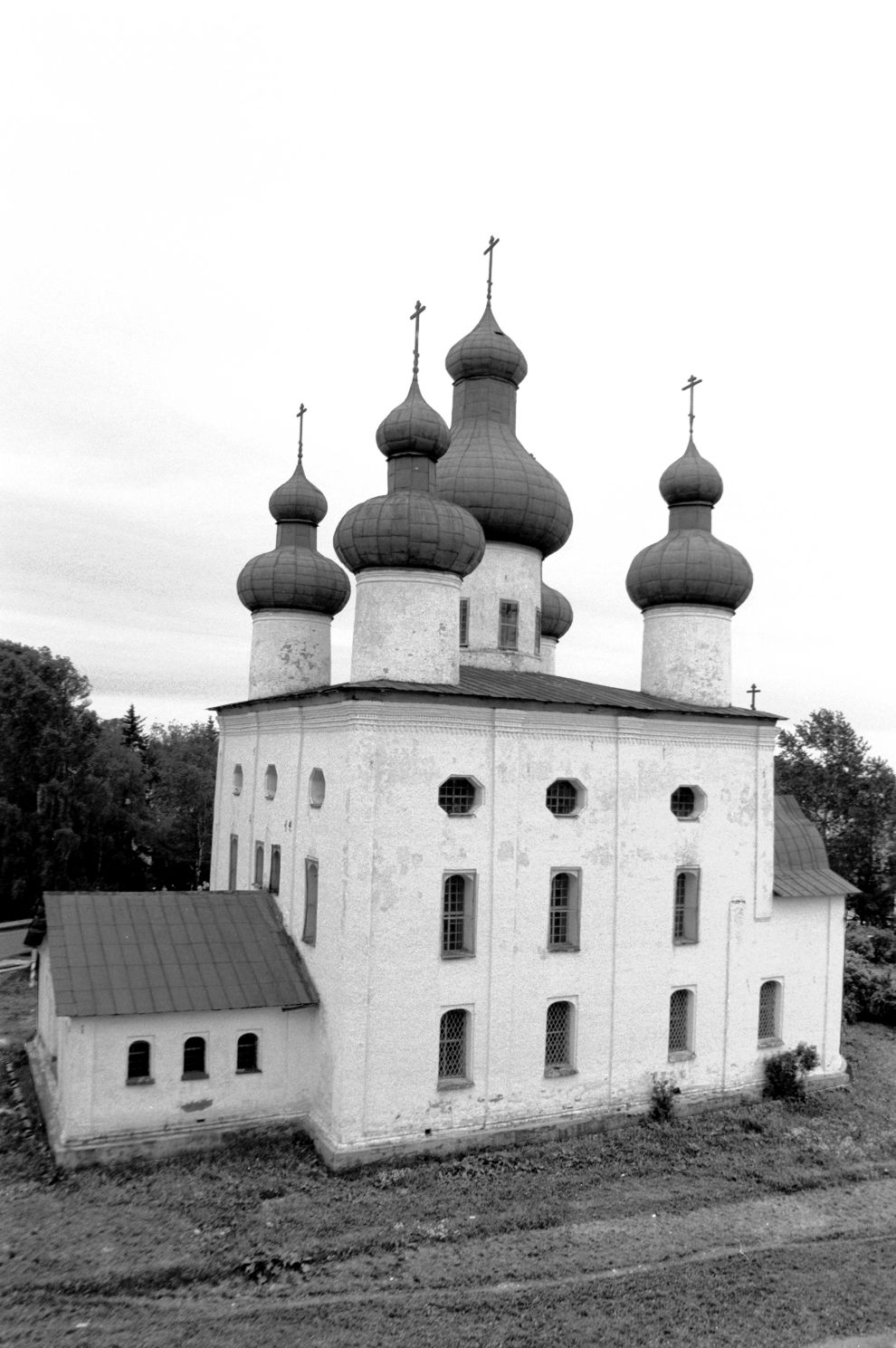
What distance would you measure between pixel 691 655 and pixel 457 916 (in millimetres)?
7477

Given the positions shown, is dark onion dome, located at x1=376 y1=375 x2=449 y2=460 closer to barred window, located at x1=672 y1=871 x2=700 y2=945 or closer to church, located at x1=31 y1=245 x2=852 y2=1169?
church, located at x1=31 y1=245 x2=852 y2=1169

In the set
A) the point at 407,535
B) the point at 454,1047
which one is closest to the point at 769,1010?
the point at 454,1047

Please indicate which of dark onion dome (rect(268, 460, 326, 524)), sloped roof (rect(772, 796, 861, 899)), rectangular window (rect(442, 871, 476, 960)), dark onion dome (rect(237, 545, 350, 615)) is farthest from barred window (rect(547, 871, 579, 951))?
dark onion dome (rect(268, 460, 326, 524))

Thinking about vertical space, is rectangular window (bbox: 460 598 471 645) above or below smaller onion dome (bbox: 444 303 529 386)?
below

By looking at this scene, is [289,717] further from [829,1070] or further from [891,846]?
[891,846]

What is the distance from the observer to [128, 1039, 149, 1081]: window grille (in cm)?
1449

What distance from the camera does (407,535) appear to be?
16.0m

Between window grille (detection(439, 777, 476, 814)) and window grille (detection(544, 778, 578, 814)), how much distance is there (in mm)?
1456

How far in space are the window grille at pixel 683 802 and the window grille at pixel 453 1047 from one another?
5.31 m

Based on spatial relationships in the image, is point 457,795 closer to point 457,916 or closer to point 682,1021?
point 457,916


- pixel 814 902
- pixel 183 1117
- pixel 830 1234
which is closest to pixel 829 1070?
pixel 814 902

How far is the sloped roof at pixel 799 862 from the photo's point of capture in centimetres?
1881

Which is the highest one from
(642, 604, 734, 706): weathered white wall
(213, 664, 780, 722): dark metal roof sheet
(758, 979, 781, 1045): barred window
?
(642, 604, 734, 706): weathered white wall

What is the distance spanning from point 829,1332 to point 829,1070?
29.5 feet
